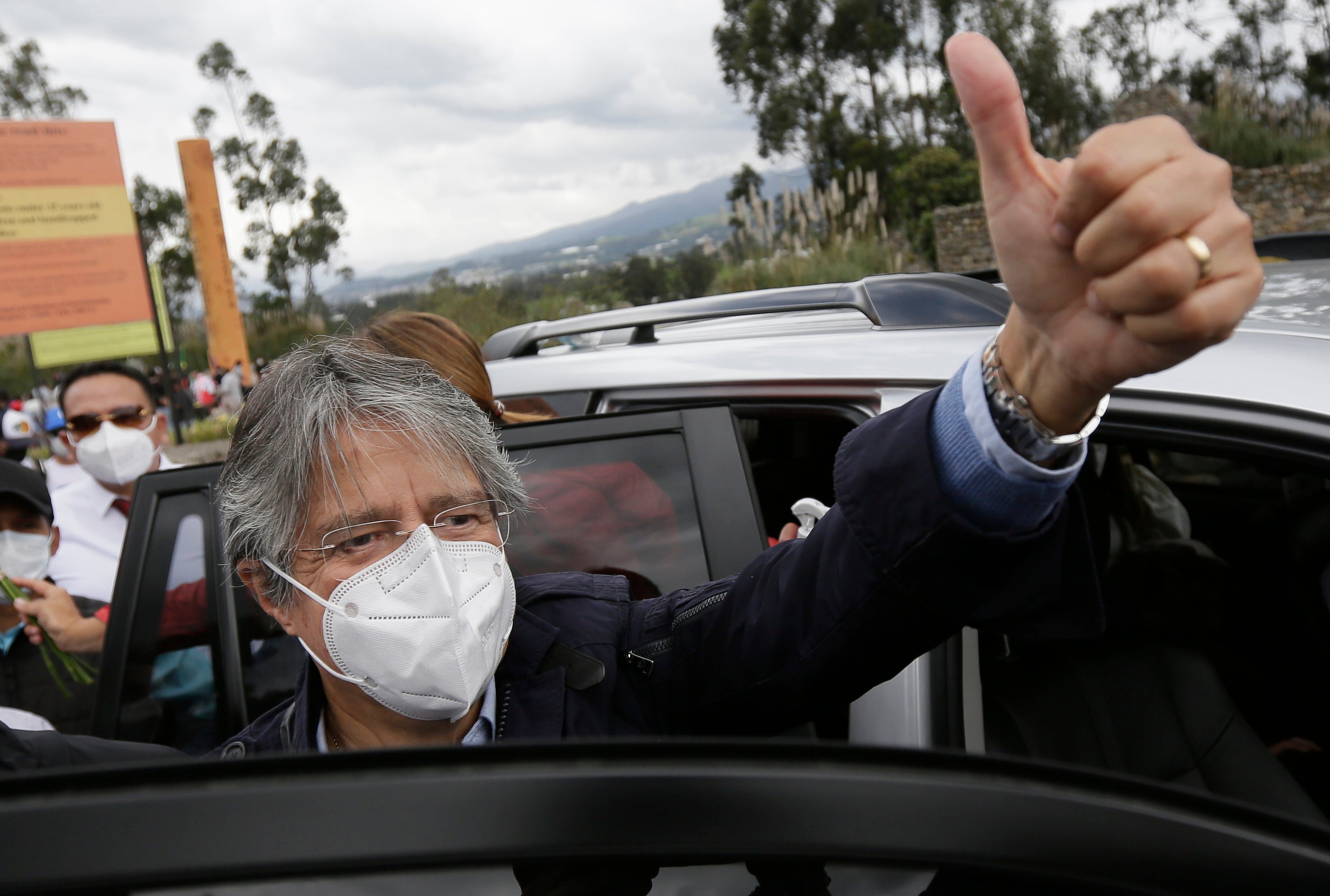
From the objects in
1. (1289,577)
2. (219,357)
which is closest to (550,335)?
(1289,577)

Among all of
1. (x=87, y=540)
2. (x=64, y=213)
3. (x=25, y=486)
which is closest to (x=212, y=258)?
(x=64, y=213)

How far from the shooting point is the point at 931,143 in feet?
81.4

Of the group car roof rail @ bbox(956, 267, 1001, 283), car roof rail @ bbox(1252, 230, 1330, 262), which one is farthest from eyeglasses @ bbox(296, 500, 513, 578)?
car roof rail @ bbox(1252, 230, 1330, 262)

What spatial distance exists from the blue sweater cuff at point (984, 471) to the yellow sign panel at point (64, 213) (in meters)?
8.38

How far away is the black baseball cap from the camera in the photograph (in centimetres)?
277

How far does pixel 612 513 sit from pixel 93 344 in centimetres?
893

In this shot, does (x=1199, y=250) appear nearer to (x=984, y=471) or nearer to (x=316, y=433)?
(x=984, y=471)

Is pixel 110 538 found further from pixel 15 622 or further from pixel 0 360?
pixel 0 360

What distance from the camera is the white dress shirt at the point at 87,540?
3.00 meters

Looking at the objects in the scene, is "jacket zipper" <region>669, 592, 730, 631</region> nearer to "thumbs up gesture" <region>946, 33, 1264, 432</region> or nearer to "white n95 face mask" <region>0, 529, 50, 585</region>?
"thumbs up gesture" <region>946, 33, 1264, 432</region>

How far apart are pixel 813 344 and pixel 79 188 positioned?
8.15 meters

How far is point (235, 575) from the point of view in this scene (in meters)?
2.05

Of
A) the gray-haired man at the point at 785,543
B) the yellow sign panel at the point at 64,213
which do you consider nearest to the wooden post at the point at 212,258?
the yellow sign panel at the point at 64,213

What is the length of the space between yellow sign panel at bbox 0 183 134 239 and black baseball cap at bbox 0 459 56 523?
18.3 feet
